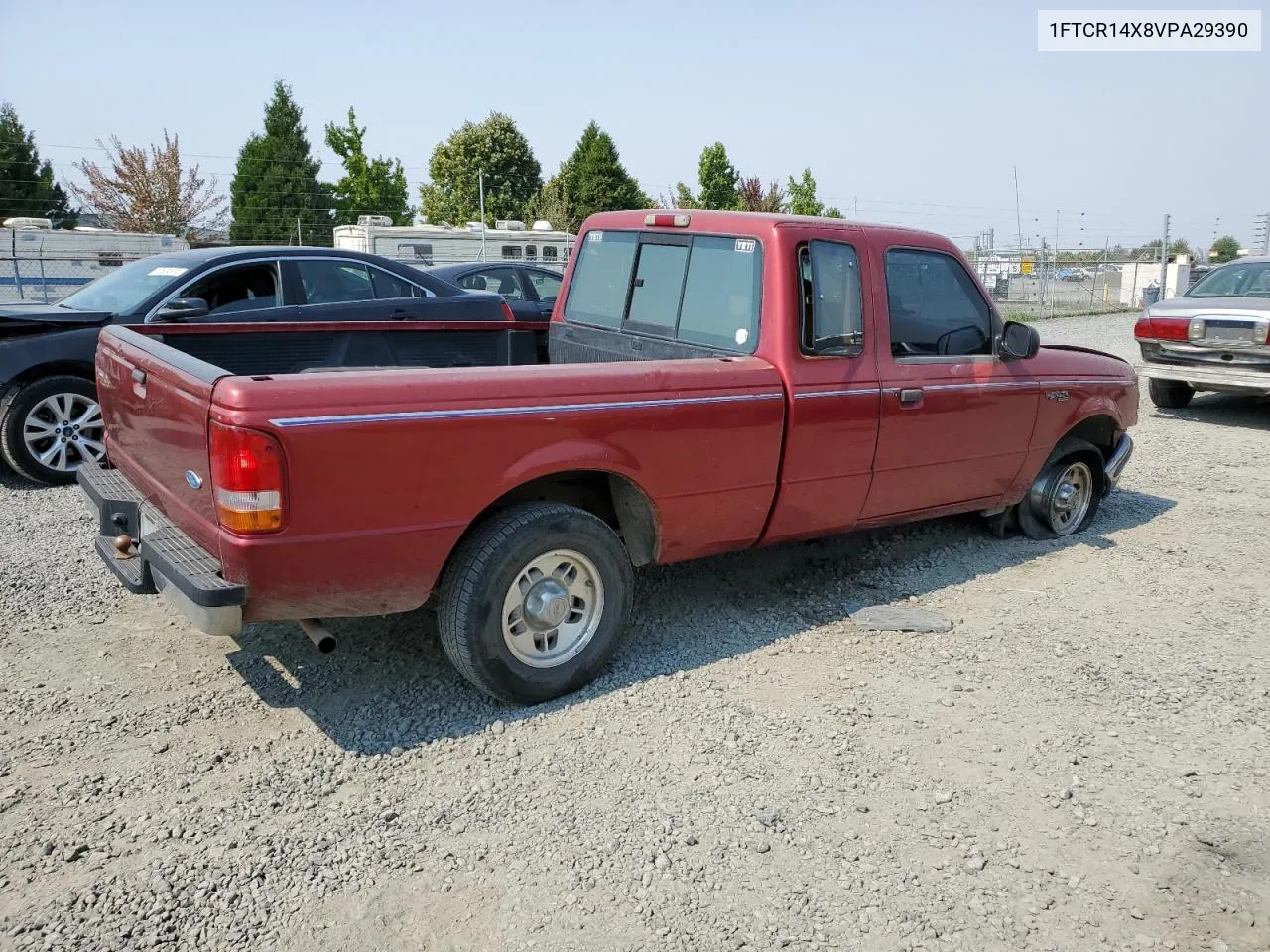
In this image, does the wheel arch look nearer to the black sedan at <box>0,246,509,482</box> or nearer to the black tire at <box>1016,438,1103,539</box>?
the black tire at <box>1016,438,1103,539</box>

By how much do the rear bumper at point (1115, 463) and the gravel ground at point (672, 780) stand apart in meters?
1.20

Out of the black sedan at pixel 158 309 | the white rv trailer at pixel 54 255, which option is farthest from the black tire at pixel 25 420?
the white rv trailer at pixel 54 255

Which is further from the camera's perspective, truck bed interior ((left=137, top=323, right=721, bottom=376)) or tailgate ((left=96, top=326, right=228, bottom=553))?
truck bed interior ((left=137, top=323, right=721, bottom=376))

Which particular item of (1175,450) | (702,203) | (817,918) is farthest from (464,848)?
(702,203)

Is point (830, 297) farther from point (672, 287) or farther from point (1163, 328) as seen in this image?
point (1163, 328)

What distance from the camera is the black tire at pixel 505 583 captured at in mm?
3670

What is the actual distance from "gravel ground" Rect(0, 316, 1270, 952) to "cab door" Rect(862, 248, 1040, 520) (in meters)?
0.63

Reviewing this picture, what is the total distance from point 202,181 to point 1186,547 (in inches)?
1420

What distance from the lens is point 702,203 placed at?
1393 inches

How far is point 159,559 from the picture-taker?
351 cm

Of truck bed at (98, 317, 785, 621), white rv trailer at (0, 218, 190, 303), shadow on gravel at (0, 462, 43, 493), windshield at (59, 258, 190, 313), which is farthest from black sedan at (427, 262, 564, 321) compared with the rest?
white rv trailer at (0, 218, 190, 303)

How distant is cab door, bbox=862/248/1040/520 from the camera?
15.9 feet

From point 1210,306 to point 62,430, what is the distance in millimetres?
10749

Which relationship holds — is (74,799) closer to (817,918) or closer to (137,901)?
(137,901)
